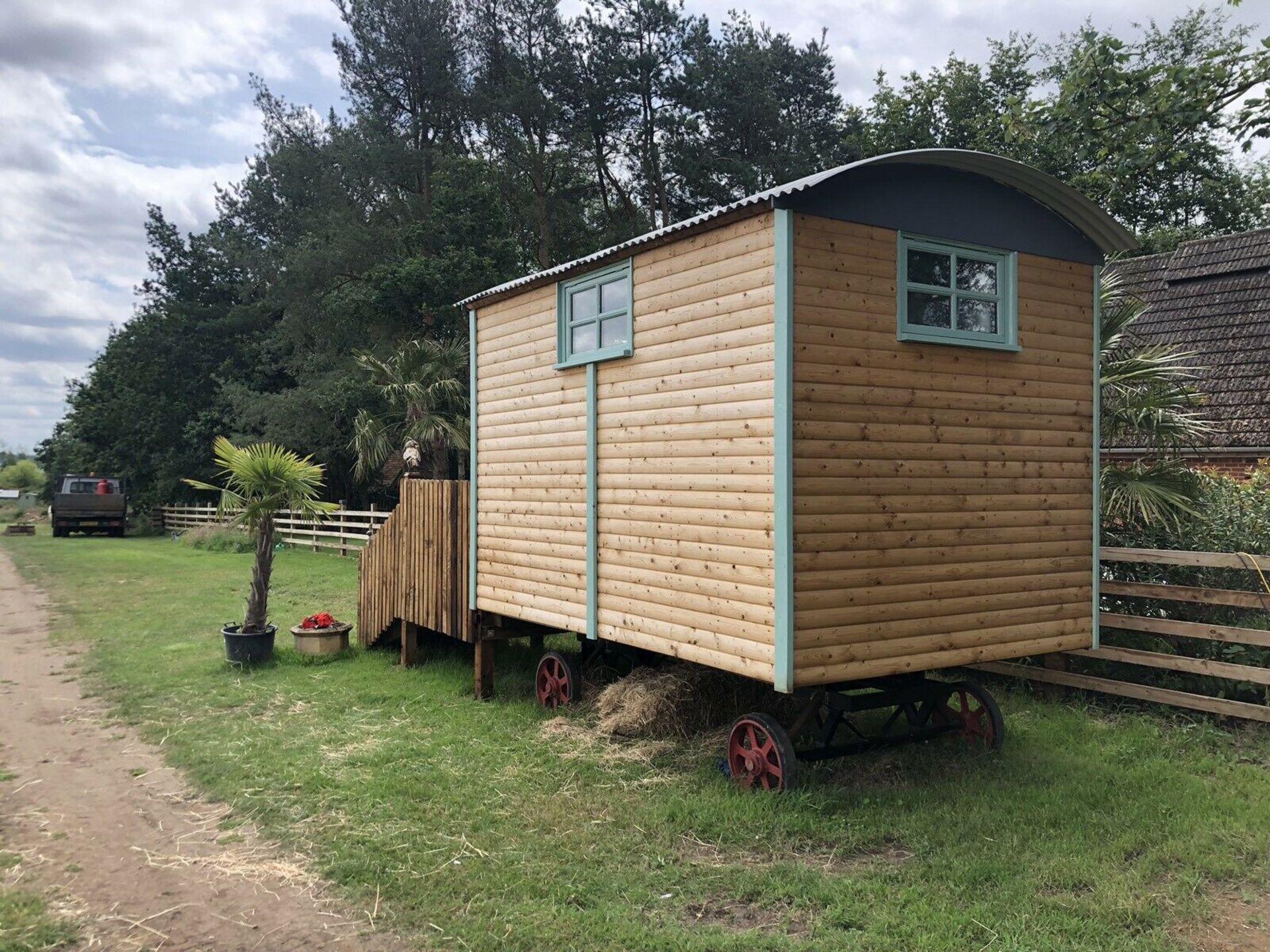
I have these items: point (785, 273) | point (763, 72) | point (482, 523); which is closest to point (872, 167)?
point (785, 273)

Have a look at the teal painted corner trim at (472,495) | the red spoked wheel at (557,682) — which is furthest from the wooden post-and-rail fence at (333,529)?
the red spoked wheel at (557,682)

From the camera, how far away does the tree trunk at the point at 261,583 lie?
10125mm

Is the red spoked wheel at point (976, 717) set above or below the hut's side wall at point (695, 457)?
below

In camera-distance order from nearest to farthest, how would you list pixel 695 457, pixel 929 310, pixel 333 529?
1. pixel 929 310
2. pixel 695 457
3. pixel 333 529

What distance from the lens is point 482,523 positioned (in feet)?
29.0

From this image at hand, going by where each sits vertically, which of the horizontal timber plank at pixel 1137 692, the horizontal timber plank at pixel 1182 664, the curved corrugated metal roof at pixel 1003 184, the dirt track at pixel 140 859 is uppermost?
the curved corrugated metal roof at pixel 1003 184

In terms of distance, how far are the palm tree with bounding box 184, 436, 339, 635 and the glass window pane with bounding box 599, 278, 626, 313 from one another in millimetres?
4755

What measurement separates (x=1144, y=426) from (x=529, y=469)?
221 inches

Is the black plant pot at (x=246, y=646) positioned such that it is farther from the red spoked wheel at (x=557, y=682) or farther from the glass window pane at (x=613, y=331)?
the glass window pane at (x=613, y=331)

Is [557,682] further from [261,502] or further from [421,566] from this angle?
[261,502]

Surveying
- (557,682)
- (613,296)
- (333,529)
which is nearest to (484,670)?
(557,682)

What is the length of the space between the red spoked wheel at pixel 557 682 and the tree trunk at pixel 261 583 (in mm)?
3645

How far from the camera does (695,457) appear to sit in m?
6.15

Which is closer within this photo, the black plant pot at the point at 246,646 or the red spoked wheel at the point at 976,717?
the red spoked wheel at the point at 976,717
